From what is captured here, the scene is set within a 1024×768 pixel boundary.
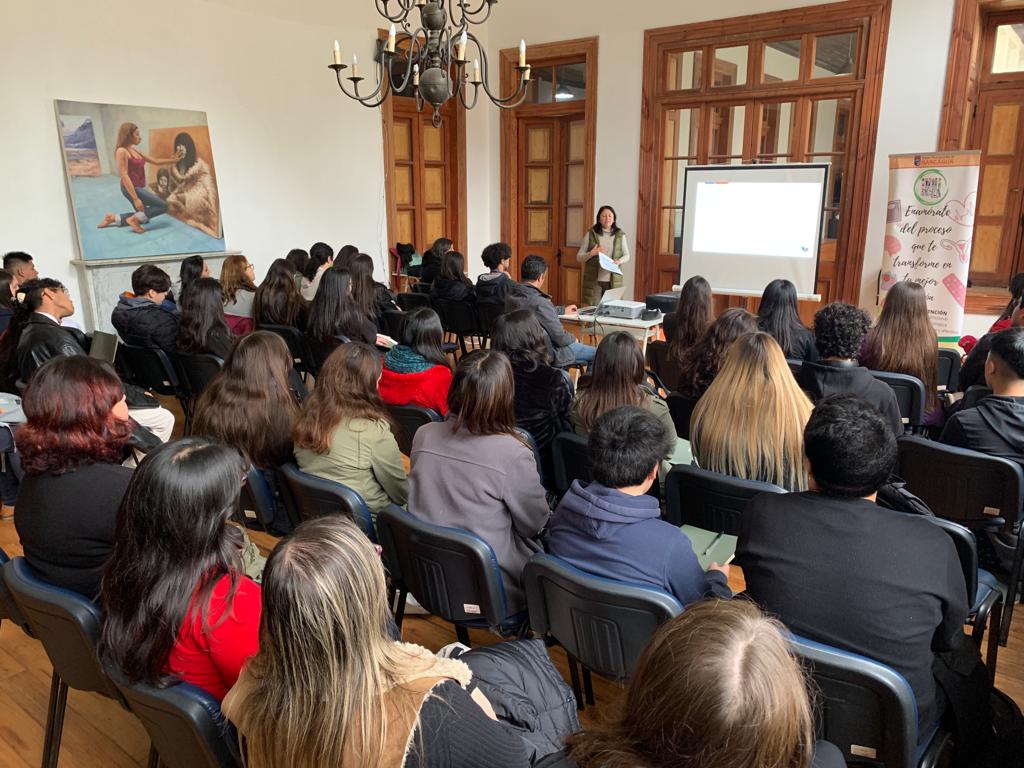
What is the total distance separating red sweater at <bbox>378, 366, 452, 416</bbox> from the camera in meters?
3.42

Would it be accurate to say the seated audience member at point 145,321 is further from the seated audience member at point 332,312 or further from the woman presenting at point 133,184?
Answer: the woman presenting at point 133,184

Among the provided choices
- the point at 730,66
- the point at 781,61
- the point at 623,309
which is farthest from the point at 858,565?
the point at 730,66

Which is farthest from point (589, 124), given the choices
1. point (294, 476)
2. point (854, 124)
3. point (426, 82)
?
point (294, 476)

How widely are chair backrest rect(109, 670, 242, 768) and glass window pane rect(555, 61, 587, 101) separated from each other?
8.29 metres

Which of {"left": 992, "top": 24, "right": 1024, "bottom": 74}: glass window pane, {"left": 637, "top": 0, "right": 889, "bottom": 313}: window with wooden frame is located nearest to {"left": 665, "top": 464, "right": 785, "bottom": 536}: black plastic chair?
{"left": 637, "top": 0, "right": 889, "bottom": 313}: window with wooden frame

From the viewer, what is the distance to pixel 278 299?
5016 mm

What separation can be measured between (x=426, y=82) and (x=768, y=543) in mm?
3438

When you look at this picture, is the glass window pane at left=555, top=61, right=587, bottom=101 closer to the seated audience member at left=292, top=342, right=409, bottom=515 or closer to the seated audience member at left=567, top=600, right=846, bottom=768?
the seated audience member at left=292, top=342, right=409, bottom=515

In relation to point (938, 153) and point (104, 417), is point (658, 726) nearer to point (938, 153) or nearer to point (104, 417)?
point (104, 417)

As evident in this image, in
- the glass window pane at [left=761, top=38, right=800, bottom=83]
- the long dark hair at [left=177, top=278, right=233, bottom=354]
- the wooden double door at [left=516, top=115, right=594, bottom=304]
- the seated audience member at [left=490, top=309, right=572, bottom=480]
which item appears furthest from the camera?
the wooden double door at [left=516, top=115, right=594, bottom=304]

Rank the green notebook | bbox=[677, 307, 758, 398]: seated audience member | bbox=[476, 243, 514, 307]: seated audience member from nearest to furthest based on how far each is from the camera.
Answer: the green notebook, bbox=[677, 307, 758, 398]: seated audience member, bbox=[476, 243, 514, 307]: seated audience member

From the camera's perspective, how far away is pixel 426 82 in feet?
13.5

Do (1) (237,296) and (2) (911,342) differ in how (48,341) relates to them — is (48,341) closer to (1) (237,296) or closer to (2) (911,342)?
(1) (237,296)

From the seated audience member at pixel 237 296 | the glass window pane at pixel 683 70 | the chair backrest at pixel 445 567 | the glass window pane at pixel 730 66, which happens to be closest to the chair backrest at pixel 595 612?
the chair backrest at pixel 445 567
